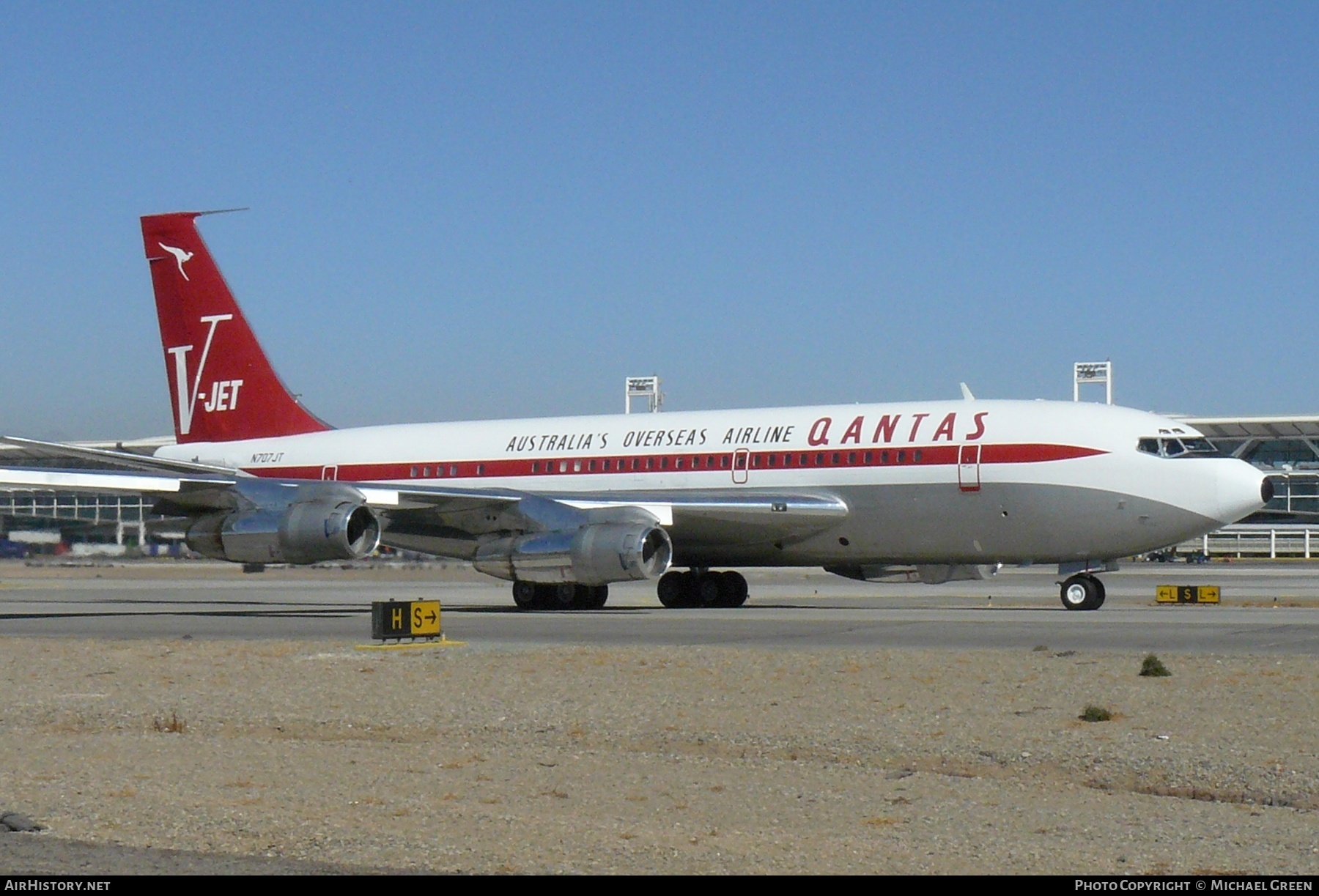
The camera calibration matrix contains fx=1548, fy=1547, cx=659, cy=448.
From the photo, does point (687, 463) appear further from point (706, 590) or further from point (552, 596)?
point (552, 596)

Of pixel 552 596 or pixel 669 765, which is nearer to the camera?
pixel 669 765

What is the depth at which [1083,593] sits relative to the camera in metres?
28.4

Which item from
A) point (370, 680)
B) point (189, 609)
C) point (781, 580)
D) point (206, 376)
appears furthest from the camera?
point (781, 580)

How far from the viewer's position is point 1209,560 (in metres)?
79.8

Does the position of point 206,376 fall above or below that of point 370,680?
above

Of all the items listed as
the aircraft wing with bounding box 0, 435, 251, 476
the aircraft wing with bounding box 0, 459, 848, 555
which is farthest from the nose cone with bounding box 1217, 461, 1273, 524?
the aircraft wing with bounding box 0, 435, 251, 476

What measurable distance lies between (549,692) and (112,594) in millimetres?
28091

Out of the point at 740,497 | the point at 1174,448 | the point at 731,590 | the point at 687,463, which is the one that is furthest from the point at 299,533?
the point at 1174,448

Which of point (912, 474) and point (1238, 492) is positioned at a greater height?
point (912, 474)

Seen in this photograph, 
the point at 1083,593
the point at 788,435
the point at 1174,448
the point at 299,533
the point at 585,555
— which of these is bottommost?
the point at 1083,593

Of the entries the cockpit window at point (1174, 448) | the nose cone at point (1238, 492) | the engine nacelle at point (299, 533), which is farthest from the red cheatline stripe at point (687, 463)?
the engine nacelle at point (299, 533)

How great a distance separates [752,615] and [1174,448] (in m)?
8.23
